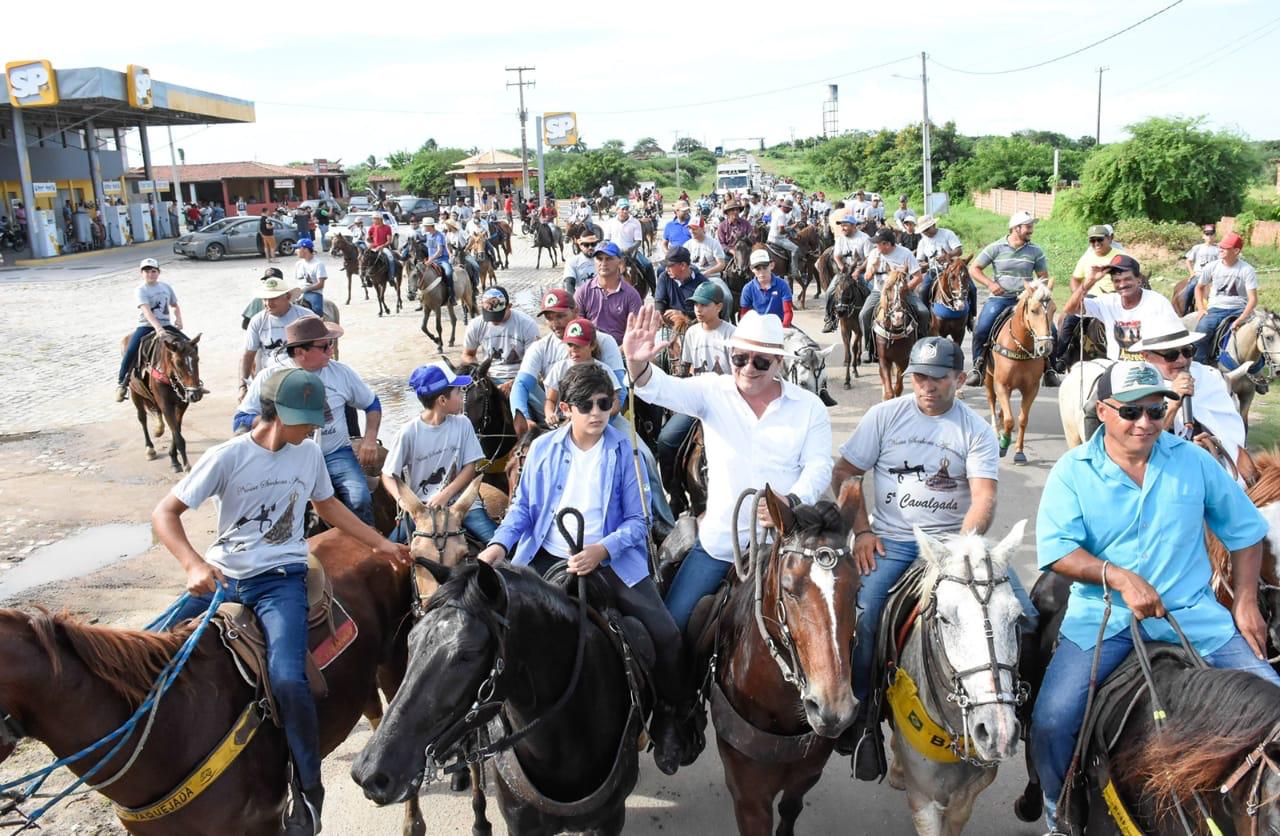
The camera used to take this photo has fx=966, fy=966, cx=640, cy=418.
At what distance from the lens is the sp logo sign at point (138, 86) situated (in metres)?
38.8

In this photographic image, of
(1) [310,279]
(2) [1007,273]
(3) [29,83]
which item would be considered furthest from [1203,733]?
(3) [29,83]

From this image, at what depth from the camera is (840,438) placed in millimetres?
11805

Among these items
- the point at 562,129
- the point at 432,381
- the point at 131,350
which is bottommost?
the point at 131,350

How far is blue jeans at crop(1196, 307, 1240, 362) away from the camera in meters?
11.3

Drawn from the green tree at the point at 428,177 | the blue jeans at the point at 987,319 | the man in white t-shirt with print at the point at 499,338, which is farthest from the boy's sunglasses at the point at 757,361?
the green tree at the point at 428,177

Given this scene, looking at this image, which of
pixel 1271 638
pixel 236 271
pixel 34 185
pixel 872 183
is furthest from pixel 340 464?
pixel 872 183

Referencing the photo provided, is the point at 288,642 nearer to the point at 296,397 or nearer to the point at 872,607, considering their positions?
the point at 296,397

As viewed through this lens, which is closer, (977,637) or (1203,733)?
(1203,733)

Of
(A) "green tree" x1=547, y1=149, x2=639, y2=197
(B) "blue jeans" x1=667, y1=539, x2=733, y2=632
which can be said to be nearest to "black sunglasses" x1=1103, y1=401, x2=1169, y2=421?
(B) "blue jeans" x1=667, y1=539, x2=733, y2=632

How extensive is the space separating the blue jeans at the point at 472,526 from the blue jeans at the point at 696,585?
1.31 metres

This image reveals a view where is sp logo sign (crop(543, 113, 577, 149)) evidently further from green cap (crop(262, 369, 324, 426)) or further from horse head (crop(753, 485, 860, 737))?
horse head (crop(753, 485, 860, 737))

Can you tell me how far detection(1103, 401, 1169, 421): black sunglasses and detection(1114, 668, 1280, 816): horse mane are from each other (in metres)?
0.90

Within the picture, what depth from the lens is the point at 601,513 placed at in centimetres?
439

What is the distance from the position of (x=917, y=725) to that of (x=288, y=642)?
268 centimetres
